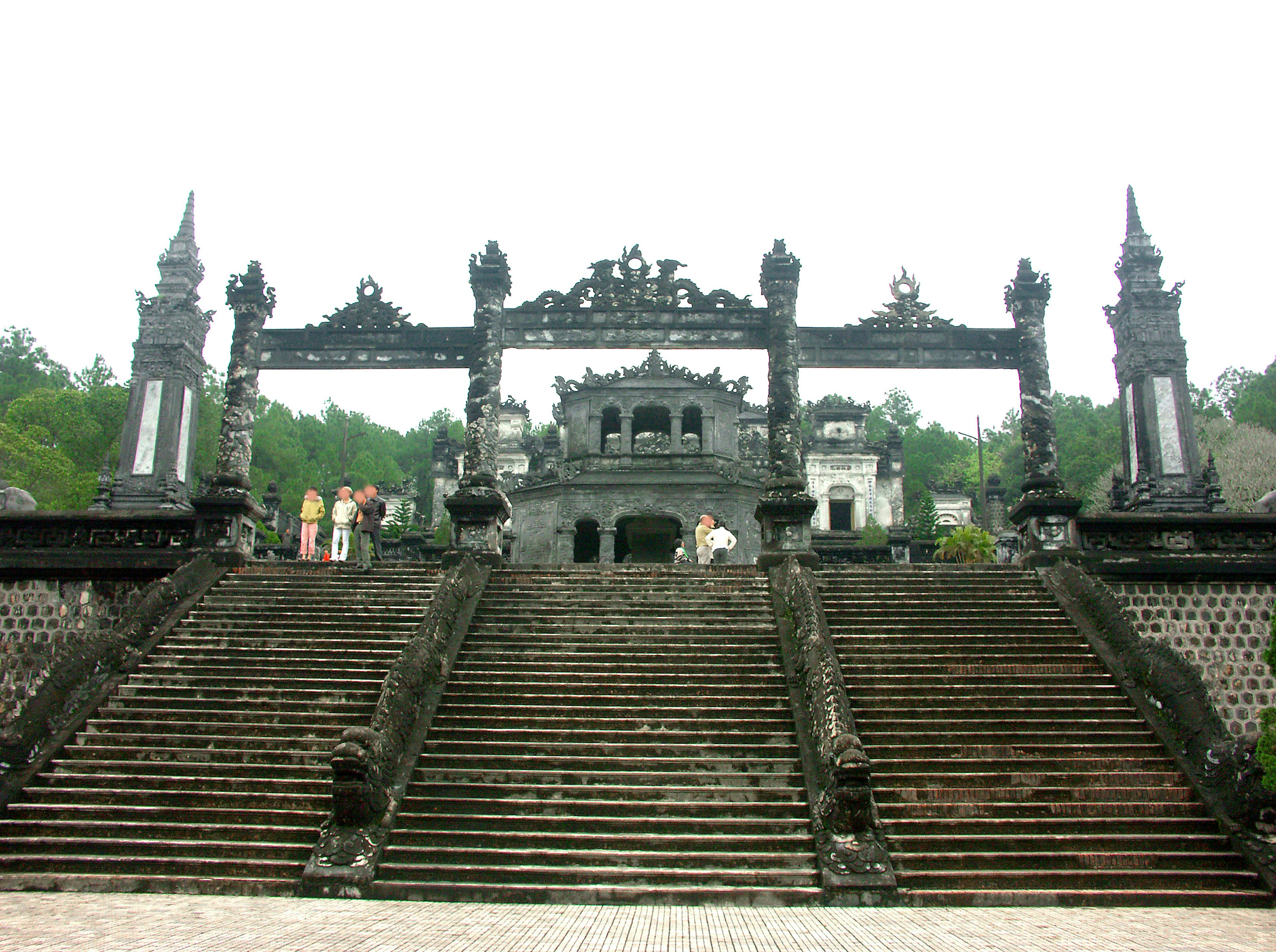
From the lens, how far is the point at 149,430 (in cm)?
2333

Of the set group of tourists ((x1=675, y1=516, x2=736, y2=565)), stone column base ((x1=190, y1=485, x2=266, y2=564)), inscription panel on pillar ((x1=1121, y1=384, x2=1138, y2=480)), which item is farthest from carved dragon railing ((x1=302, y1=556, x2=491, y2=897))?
inscription panel on pillar ((x1=1121, y1=384, x2=1138, y2=480))

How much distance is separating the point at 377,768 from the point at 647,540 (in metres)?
19.5

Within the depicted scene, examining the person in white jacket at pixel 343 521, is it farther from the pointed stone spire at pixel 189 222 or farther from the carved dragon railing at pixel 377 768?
the pointed stone spire at pixel 189 222

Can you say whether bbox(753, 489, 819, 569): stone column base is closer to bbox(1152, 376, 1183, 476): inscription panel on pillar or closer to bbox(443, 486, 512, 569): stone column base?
bbox(443, 486, 512, 569): stone column base

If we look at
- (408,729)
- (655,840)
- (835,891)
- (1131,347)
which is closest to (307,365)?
(408,729)

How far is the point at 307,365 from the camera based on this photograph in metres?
15.7

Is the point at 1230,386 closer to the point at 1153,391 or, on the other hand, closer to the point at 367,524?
the point at 1153,391

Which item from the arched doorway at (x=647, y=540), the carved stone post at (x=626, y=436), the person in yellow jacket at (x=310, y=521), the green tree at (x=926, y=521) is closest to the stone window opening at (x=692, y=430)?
the carved stone post at (x=626, y=436)

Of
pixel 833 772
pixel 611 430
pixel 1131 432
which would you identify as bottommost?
pixel 833 772

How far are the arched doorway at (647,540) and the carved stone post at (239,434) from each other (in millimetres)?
12424

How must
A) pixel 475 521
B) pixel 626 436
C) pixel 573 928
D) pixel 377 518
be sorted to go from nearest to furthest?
pixel 573 928, pixel 475 521, pixel 377 518, pixel 626 436

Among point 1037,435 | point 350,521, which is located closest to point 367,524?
point 350,521

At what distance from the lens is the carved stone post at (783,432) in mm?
13453

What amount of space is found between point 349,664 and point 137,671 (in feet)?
7.48
